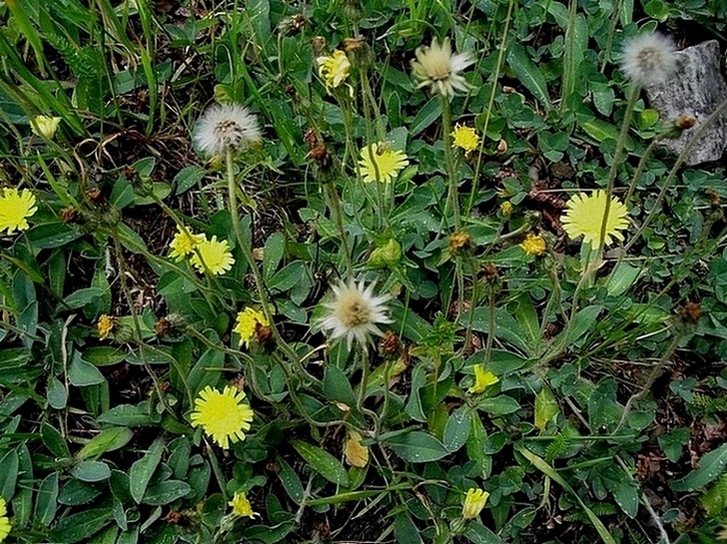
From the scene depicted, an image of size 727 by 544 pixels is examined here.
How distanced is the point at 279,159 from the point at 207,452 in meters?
1.00

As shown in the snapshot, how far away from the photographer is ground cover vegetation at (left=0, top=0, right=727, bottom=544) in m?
2.23

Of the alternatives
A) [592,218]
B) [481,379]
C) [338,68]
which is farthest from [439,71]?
[481,379]

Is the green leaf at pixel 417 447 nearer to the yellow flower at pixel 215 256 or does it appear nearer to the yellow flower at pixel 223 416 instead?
the yellow flower at pixel 223 416

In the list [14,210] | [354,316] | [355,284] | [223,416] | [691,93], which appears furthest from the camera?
[691,93]

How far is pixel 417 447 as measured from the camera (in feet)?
7.43

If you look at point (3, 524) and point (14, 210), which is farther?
point (14, 210)

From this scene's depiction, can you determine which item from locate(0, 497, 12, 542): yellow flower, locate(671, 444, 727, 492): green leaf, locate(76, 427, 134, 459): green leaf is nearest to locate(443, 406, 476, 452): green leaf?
locate(671, 444, 727, 492): green leaf

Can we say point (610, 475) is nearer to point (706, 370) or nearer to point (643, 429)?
point (643, 429)

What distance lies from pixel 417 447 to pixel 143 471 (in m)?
0.77

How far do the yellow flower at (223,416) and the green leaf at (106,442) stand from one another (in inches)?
12.9

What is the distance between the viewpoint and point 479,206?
→ 279 cm

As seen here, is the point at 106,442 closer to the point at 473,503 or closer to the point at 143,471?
the point at 143,471

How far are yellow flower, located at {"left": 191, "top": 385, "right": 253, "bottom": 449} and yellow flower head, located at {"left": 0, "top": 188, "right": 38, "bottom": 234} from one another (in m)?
0.77

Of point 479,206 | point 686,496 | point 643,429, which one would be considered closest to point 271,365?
point 479,206
